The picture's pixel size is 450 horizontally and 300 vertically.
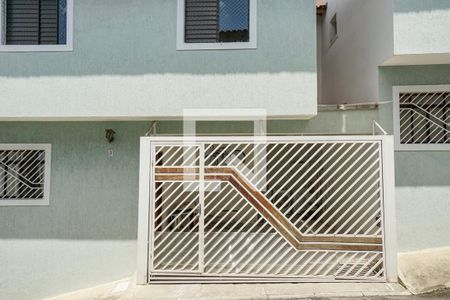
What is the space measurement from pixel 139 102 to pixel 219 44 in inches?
93.2

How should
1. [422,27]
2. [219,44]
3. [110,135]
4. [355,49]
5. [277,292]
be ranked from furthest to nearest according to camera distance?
[355,49]
[110,135]
[219,44]
[422,27]
[277,292]

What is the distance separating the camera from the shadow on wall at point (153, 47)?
8281 mm

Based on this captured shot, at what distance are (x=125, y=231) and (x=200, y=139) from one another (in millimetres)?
3682

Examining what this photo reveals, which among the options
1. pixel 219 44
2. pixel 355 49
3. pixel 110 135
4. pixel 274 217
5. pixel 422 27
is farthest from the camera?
pixel 355 49

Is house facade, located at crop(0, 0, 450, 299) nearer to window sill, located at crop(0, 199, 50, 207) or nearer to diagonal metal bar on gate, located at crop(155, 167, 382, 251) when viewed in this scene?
window sill, located at crop(0, 199, 50, 207)

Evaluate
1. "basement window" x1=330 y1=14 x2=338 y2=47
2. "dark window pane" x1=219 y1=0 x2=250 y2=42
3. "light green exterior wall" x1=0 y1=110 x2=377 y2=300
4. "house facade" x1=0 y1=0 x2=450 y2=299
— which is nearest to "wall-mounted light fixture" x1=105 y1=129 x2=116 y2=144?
"house facade" x1=0 y1=0 x2=450 y2=299

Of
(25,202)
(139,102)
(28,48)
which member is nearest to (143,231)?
(139,102)

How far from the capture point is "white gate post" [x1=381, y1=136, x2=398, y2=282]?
7.28 meters

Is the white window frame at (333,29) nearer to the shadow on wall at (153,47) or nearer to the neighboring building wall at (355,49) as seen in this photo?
the neighboring building wall at (355,49)

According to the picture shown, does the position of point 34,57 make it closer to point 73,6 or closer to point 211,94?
point 73,6

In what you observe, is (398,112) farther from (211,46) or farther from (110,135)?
(110,135)

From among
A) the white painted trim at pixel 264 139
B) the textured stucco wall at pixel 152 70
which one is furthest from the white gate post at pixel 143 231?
the textured stucco wall at pixel 152 70

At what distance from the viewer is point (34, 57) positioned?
28.1 ft

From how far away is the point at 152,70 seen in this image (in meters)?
8.42
